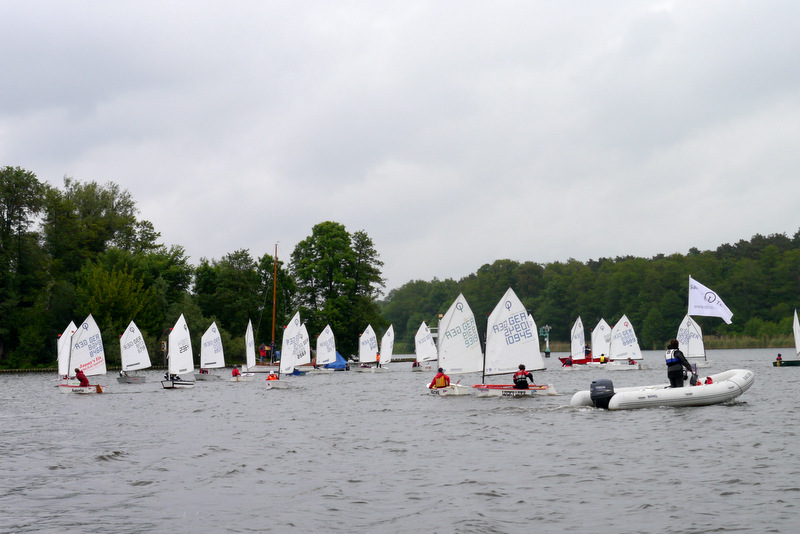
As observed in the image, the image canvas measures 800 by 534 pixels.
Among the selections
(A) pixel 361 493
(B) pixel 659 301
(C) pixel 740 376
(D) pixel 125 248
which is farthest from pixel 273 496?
(B) pixel 659 301

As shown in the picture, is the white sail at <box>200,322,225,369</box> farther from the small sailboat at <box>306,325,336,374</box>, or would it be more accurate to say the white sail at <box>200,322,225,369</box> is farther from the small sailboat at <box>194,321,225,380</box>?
the small sailboat at <box>306,325,336,374</box>

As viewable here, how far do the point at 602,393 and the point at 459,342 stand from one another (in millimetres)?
8432

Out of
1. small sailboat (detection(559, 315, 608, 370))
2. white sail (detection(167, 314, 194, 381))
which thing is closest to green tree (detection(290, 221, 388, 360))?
small sailboat (detection(559, 315, 608, 370))

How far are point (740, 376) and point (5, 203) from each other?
→ 6558 cm

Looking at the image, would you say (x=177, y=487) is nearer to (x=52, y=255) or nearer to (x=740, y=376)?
(x=740, y=376)

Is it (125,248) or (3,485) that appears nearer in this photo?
(3,485)

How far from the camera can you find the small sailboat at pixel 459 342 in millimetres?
32906

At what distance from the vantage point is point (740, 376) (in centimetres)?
2627

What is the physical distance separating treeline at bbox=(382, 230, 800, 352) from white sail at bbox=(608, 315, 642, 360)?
61.2 metres

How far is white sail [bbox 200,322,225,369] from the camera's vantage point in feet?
177

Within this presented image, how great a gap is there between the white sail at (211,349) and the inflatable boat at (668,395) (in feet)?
110

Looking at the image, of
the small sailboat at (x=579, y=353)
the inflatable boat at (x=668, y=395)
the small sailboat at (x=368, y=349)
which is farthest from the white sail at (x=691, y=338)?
the small sailboat at (x=368, y=349)

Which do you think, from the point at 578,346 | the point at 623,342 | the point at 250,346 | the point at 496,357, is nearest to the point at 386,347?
the point at 250,346

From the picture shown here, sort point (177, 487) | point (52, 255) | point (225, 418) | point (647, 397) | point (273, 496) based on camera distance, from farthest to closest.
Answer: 1. point (52, 255)
2. point (225, 418)
3. point (647, 397)
4. point (177, 487)
5. point (273, 496)
